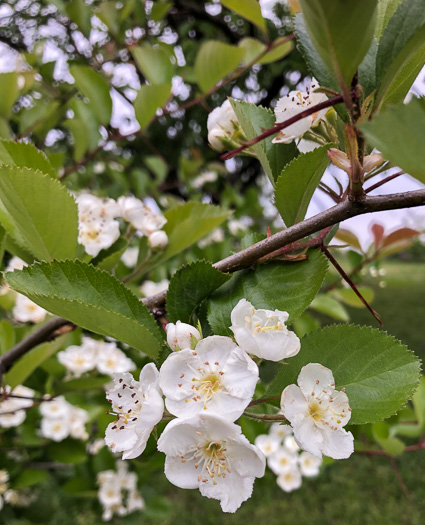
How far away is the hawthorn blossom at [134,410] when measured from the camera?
16.6 inches

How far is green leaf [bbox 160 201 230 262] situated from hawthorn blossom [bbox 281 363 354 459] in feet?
1.22

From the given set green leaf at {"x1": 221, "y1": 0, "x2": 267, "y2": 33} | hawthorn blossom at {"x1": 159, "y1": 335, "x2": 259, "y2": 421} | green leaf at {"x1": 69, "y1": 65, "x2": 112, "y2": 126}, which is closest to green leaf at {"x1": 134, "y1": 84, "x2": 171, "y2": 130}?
green leaf at {"x1": 69, "y1": 65, "x2": 112, "y2": 126}

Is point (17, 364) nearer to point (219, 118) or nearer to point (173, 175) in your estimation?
point (219, 118)

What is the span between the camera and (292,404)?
1.42 ft

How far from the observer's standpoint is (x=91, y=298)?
465 millimetres

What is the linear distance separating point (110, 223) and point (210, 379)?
41 cm

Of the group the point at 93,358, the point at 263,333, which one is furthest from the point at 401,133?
the point at 93,358

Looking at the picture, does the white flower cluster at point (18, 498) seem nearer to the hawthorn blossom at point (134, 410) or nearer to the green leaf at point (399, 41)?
the hawthorn blossom at point (134, 410)

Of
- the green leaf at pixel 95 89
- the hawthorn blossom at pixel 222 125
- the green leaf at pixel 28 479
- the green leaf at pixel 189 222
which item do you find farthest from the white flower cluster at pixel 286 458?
the hawthorn blossom at pixel 222 125

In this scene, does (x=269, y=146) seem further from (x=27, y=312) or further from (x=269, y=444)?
(x=269, y=444)

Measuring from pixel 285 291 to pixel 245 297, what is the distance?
1.6 inches

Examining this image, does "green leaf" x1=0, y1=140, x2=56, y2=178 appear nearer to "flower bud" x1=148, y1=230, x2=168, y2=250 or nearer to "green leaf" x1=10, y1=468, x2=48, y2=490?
"flower bud" x1=148, y1=230, x2=168, y2=250

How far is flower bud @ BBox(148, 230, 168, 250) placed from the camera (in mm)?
762

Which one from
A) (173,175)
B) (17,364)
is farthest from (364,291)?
(173,175)
